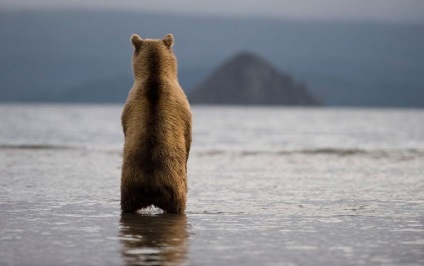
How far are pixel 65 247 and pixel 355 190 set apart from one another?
7.62 m

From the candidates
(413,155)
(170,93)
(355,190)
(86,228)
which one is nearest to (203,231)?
(86,228)

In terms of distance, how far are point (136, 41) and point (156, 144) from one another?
1.65 metres

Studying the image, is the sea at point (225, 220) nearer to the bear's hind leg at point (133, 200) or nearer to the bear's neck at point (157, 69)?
the bear's hind leg at point (133, 200)

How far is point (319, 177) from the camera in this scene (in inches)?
720

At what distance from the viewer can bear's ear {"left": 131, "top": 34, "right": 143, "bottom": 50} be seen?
11773 millimetres

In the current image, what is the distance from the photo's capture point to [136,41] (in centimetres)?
1179

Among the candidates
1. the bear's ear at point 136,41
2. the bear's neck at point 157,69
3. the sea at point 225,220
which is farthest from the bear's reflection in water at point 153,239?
the bear's ear at point 136,41

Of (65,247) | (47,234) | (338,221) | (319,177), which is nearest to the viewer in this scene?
(65,247)

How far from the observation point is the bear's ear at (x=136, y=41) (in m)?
11.8

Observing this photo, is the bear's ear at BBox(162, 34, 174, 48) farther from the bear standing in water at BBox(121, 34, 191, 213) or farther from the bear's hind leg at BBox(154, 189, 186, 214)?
the bear's hind leg at BBox(154, 189, 186, 214)

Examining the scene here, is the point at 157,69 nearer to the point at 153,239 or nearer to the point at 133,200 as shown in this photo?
the point at 133,200

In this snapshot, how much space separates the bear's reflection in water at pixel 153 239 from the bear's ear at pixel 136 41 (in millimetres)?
2219

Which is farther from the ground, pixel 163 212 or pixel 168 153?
pixel 168 153

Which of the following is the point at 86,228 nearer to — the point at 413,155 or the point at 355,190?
the point at 355,190
